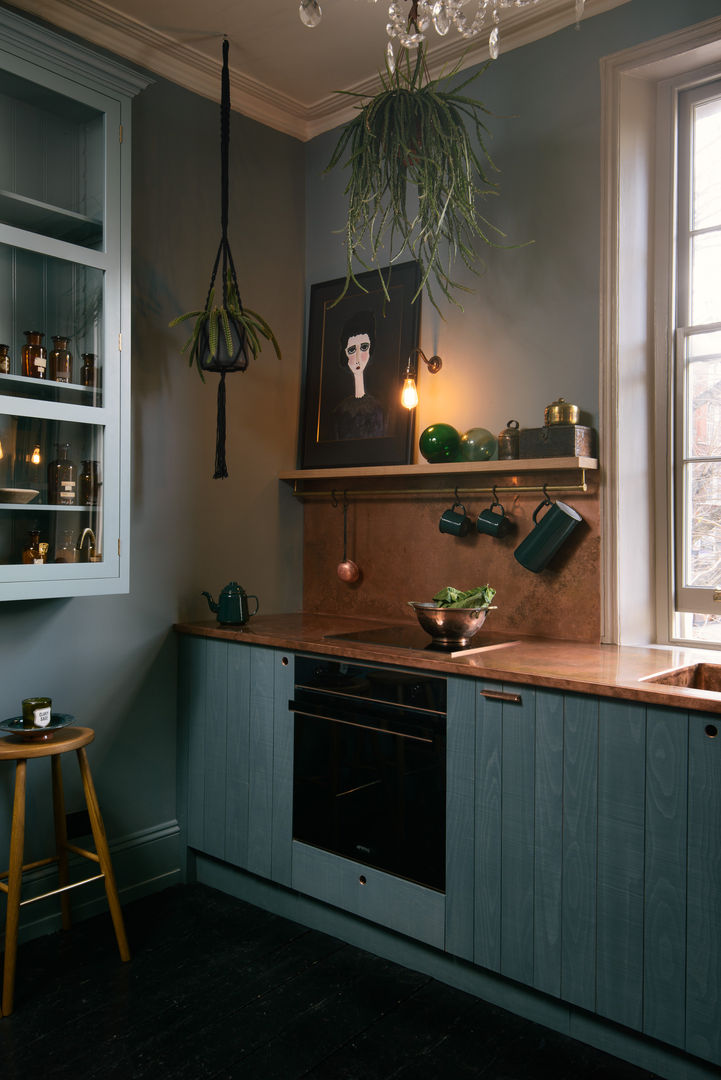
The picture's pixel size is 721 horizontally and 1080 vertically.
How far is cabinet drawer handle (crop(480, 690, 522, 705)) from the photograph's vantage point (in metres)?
2.10

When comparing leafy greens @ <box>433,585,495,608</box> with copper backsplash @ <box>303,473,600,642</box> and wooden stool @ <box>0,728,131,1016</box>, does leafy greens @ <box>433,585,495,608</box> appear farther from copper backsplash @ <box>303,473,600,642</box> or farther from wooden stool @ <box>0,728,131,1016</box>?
wooden stool @ <box>0,728,131,1016</box>

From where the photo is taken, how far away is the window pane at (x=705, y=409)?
263 cm

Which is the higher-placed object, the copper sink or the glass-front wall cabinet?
the glass-front wall cabinet

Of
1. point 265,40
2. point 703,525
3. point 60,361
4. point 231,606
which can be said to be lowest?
point 231,606

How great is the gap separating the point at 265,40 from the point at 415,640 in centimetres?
219

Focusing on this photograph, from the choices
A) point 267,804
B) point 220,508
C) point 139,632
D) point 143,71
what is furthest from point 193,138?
point 267,804

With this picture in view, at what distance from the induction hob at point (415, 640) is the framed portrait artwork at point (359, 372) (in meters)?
0.69

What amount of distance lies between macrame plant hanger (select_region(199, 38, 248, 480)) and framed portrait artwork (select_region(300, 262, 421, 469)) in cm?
46

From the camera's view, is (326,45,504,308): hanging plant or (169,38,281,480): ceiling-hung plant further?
(169,38,281,480): ceiling-hung plant

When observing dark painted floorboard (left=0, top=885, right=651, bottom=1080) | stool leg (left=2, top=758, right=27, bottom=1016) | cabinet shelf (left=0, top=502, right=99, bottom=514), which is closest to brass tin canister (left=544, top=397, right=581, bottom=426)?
cabinet shelf (left=0, top=502, right=99, bottom=514)

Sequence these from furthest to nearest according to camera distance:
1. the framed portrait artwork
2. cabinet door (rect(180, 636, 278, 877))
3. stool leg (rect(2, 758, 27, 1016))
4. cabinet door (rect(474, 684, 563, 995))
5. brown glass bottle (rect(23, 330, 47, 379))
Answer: the framed portrait artwork, cabinet door (rect(180, 636, 278, 877)), brown glass bottle (rect(23, 330, 47, 379)), stool leg (rect(2, 758, 27, 1016)), cabinet door (rect(474, 684, 563, 995))

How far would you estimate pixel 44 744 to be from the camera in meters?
2.38

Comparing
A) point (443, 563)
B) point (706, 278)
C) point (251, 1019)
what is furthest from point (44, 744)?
point (706, 278)

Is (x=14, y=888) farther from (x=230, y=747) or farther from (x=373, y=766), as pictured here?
(x=373, y=766)
